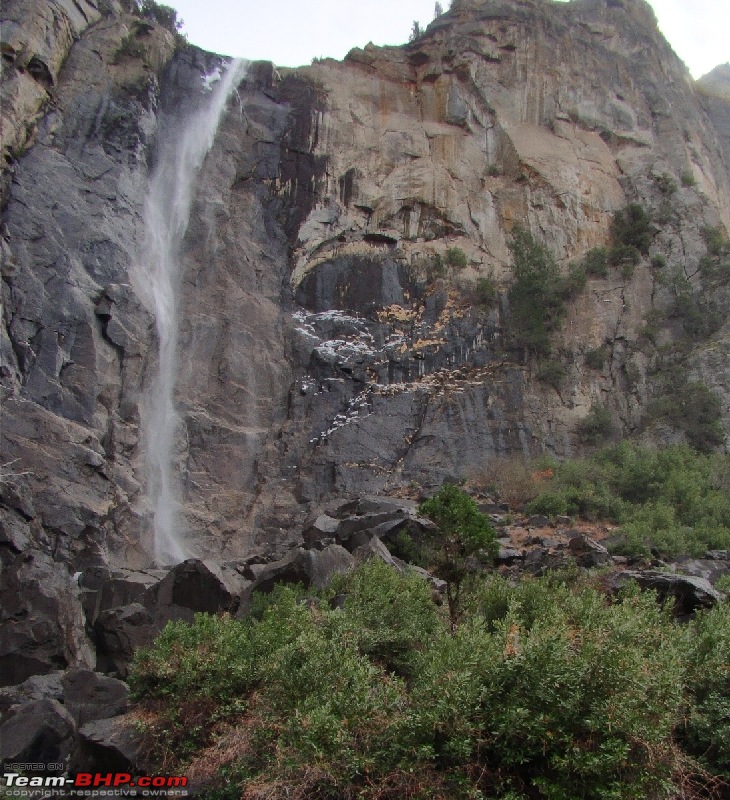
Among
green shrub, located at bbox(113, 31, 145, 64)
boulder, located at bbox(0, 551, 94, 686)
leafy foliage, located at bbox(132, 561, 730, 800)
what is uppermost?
green shrub, located at bbox(113, 31, 145, 64)

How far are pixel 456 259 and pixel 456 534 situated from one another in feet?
56.4

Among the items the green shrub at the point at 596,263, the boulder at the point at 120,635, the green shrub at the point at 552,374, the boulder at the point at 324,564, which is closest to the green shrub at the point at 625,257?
the green shrub at the point at 596,263

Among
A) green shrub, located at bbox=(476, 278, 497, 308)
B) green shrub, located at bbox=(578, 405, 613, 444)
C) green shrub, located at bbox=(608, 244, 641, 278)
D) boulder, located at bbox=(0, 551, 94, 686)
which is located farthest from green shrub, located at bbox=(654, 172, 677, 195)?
boulder, located at bbox=(0, 551, 94, 686)

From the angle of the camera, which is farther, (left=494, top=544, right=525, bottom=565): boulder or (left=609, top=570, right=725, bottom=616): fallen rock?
(left=494, top=544, right=525, bottom=565): boulder

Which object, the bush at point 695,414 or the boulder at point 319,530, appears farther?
the bush at point 695,414

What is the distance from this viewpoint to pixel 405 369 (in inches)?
1066

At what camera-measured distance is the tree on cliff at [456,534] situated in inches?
572

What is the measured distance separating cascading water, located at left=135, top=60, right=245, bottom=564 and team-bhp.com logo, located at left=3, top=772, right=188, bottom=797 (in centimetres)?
1000

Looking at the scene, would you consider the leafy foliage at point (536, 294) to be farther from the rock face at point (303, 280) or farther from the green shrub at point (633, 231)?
the green shrub at point (633, 231)

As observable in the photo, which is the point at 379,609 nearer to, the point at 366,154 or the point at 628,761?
the point at 628,761

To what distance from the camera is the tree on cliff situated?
47.7 ft

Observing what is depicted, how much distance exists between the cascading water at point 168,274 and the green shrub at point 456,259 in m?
10.1

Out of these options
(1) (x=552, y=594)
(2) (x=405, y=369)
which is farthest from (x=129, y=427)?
(1) (x=552, y=594)

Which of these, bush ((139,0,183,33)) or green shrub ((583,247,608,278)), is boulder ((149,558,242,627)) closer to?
green shrub ((583,247,608,278))
